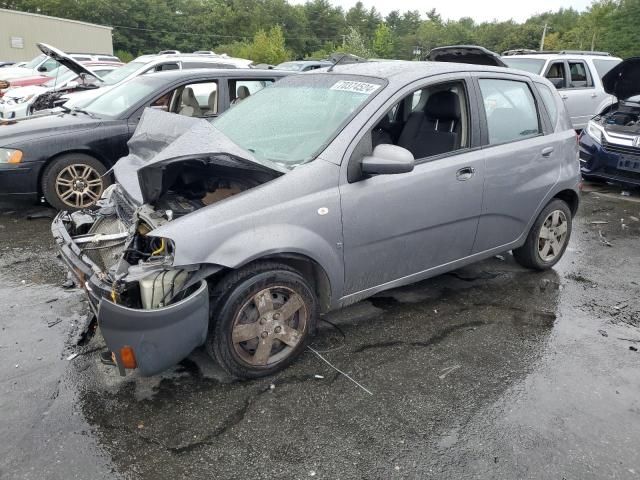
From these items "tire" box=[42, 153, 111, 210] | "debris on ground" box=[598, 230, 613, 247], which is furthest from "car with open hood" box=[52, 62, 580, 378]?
"tire" box=[42, 153, 111, 210]

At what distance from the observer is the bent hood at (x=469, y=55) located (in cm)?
489

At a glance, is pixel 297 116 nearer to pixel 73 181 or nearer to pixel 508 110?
pixel 508 110

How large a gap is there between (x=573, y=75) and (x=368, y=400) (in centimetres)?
1057

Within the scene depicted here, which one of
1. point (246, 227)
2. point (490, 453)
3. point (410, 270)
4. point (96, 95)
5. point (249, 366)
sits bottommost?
point (490, 453)

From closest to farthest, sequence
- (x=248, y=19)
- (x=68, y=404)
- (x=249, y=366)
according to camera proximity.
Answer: (x=68, y=404) < (x=249, y=366) < (x=248, y=19)

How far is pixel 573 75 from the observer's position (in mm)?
10977

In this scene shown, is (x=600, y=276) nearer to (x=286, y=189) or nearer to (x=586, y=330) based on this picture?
(x=586, y=330)

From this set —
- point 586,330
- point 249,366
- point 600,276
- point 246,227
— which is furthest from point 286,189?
point 600,276

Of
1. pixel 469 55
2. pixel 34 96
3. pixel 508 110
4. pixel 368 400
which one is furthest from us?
pixel 34 96

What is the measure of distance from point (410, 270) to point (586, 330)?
1417 millimetres

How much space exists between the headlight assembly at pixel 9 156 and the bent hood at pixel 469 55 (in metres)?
4.84

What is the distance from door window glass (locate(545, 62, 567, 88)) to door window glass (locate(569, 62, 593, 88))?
0.76 ft

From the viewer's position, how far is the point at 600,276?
4.81 meters

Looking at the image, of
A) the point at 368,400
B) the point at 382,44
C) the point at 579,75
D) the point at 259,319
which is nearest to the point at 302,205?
the point at 259,319
